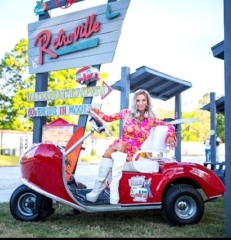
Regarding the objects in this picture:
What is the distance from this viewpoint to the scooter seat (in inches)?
168

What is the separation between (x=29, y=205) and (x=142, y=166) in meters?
1.31

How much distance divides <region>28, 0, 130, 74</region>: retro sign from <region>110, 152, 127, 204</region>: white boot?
7.96 feet

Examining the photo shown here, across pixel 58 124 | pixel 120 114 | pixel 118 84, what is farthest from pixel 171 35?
pixel 120 114

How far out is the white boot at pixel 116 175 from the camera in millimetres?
4113

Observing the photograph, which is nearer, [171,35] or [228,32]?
[228,32]

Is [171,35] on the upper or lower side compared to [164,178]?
upper

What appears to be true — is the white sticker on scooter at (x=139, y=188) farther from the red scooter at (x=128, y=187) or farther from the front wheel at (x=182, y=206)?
the front wheel at (x=182, y=206)

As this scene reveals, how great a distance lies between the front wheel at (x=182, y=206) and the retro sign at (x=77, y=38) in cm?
260

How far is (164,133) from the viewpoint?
14.5 ft

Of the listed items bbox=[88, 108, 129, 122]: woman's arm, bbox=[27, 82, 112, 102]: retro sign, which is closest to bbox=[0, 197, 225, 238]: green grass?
bbox=[88, 108, 129, 122]: woman's arm

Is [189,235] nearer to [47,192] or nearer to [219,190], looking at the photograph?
[219,190]

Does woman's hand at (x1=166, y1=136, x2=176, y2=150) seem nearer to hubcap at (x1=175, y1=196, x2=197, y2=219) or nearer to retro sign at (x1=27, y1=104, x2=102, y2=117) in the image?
hubcap at (x1=175, y1=196, x2=197, y2=219)

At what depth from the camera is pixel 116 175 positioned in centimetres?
412

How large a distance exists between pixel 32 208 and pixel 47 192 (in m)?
0.48
